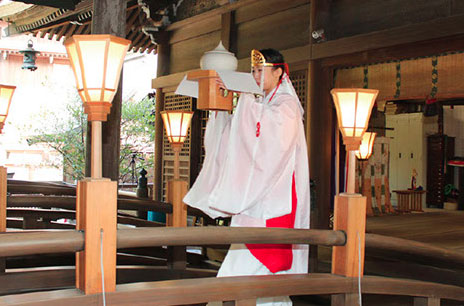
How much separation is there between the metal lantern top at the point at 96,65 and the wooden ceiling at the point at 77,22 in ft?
22.6

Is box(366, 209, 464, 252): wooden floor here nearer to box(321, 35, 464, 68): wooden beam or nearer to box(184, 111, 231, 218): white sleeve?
box(321, 35, 464, 68): wooden beam

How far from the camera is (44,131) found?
52.7 feet

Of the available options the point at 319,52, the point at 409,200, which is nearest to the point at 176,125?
the point at 319,52

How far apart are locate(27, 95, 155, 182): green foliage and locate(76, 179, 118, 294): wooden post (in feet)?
40.6

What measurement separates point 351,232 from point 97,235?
126cm

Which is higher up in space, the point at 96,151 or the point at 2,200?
the point at 96,151

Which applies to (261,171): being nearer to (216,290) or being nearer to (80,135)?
(216,290)

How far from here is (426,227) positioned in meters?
9.04

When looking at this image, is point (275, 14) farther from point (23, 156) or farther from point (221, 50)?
point (23, 156)

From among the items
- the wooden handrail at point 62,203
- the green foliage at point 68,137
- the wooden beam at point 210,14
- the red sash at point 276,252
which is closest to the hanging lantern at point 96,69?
the red sash at point 276,252

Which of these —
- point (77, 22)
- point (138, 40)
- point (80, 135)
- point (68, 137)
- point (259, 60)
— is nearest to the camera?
point (259, 60)

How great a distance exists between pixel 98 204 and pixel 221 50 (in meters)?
1.38

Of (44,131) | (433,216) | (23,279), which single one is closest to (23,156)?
(44,131)

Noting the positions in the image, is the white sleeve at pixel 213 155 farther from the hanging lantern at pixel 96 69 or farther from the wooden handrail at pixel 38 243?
the wooden handrail at pixel 38 243
